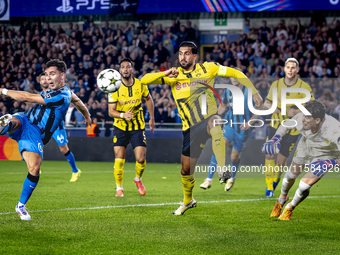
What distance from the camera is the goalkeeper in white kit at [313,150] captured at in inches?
205

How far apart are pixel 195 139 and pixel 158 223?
1.21 meters

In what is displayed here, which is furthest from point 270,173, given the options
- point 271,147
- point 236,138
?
point 271,147

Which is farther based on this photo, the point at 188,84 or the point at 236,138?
the point at 236,138

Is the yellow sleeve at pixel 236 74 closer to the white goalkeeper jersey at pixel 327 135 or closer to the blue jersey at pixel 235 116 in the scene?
the white goalkeeper jersey at pixel 327 135

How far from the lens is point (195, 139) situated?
5.79 meters

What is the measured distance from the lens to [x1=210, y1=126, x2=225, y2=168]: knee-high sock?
18.1 ft

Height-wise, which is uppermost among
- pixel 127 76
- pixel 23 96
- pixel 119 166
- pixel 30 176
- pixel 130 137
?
Answer: pixel 127 76

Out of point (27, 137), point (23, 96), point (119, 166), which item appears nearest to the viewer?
point (23, 96)

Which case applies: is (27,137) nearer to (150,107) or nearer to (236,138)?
(150,107)

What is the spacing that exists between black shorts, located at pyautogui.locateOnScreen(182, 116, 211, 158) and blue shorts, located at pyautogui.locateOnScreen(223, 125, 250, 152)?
2.75m

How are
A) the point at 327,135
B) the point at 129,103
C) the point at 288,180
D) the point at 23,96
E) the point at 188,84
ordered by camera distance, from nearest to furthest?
the point at 23,96 < the point at 327,135 < the point at 288,180 < the point at 188,84 < the point at 129,103

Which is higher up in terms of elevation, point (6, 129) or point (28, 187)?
point (6, 129)

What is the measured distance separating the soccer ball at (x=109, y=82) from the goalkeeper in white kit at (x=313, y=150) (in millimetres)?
2762

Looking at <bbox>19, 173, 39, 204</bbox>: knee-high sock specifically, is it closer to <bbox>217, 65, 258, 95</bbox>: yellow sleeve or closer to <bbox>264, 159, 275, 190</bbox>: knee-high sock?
<bbox>217, 65, 258, 95</bbox>: yellow sleeve
